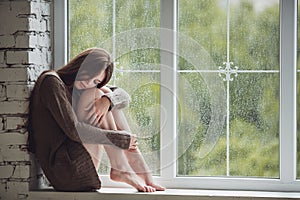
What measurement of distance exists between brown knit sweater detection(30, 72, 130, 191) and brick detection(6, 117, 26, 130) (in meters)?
0.10

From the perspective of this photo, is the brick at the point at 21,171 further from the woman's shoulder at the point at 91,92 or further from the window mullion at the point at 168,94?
the window mullion at the point at 168,94

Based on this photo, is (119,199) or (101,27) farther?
(101,27)

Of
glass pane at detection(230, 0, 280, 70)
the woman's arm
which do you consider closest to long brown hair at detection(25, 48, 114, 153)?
the woman's arm

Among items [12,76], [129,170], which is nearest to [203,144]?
[129,170]

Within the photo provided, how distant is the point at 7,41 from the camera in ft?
13.8

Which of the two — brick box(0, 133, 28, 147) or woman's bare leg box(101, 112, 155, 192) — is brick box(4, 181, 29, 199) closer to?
brick box(0, 133, 28, 147)

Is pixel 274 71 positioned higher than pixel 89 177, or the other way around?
pixel 274 71

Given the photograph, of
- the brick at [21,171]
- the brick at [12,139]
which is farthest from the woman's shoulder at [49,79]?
the brick at [21,171]

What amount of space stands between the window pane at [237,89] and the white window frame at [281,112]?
5 centimetres

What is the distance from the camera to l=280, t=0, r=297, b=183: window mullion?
4148 millimetres

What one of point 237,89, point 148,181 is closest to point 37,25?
point 148,181

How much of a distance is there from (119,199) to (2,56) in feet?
3.45

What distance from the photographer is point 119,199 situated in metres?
4.12

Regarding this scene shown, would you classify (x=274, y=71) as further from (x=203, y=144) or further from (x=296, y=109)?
(x=203, y=144)
